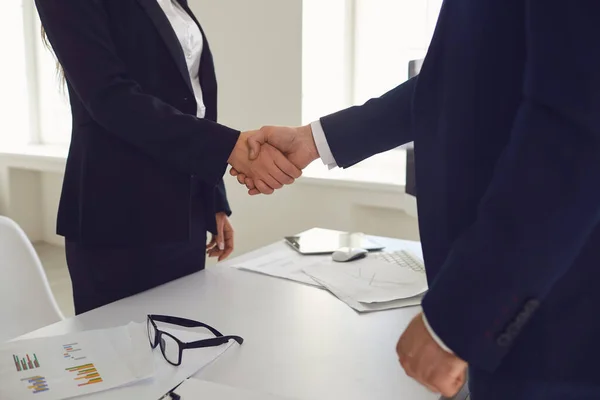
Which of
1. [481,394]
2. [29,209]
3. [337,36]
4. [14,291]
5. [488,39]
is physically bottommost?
[29,209]

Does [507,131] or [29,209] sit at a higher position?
[507,131]

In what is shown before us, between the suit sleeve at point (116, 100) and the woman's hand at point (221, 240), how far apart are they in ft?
1.01

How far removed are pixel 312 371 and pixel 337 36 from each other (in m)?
2.32

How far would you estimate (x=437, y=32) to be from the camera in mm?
586

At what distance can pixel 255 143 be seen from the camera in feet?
4.35

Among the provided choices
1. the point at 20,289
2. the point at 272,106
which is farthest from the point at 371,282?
the point at 272,106

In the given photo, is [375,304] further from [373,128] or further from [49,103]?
[49,103]

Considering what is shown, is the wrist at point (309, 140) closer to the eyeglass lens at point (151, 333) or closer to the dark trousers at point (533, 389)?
the eyeglass lens at point (151, 333)

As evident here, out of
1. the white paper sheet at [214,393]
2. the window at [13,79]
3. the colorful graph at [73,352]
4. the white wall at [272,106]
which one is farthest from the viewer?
the window at [13,79]

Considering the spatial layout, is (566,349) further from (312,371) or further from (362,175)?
(362,175)

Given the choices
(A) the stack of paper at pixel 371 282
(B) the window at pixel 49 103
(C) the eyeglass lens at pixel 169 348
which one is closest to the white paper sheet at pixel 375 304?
(A) the stack of paper at pixel 371 282

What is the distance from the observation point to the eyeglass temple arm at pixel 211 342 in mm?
893

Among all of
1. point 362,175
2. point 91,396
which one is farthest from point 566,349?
point 362,175

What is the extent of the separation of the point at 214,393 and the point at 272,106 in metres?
2.21
